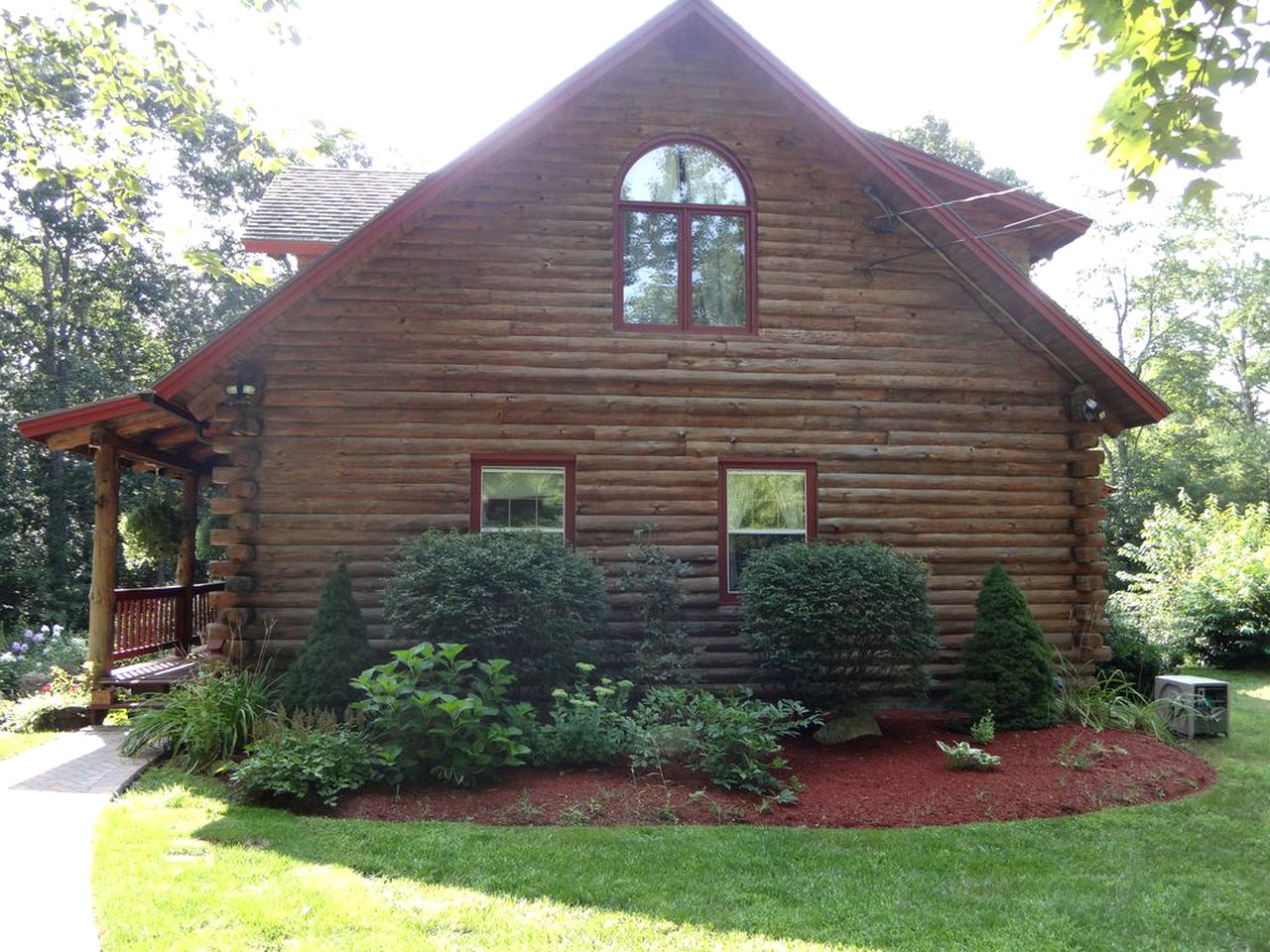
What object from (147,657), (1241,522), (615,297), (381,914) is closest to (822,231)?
(615,297)

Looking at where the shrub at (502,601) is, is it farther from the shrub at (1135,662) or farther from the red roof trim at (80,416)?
the shrub at (1135,662)

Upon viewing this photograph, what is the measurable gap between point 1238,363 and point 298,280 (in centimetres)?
4355

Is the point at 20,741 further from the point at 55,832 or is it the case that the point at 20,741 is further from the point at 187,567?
the point at 187,567

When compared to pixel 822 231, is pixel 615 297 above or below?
below

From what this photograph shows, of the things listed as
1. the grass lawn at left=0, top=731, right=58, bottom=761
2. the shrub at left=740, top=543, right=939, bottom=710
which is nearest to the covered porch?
the grass lawn at left=0, top=731, right=58, bottom=761

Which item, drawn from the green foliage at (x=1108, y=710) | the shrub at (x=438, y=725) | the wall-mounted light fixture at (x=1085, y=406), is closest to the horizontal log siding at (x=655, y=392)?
the wall-mounted light fixture at (x=1085, y=406)

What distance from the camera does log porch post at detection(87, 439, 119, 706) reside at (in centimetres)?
1099

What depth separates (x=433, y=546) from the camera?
914 cm

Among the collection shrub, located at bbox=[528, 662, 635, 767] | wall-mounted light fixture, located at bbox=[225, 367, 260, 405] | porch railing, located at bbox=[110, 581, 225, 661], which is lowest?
shrub, located at bbox=[528, 662, 635, 767]

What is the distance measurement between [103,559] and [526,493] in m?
5.35

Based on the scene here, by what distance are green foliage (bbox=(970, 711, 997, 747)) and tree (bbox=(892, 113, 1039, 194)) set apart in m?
32.7

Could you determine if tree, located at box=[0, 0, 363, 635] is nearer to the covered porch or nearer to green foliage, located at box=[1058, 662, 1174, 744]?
the covered porch

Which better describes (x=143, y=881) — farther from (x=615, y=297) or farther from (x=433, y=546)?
(x=615, y=297)

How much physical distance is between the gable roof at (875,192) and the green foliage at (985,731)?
14.5 ft
